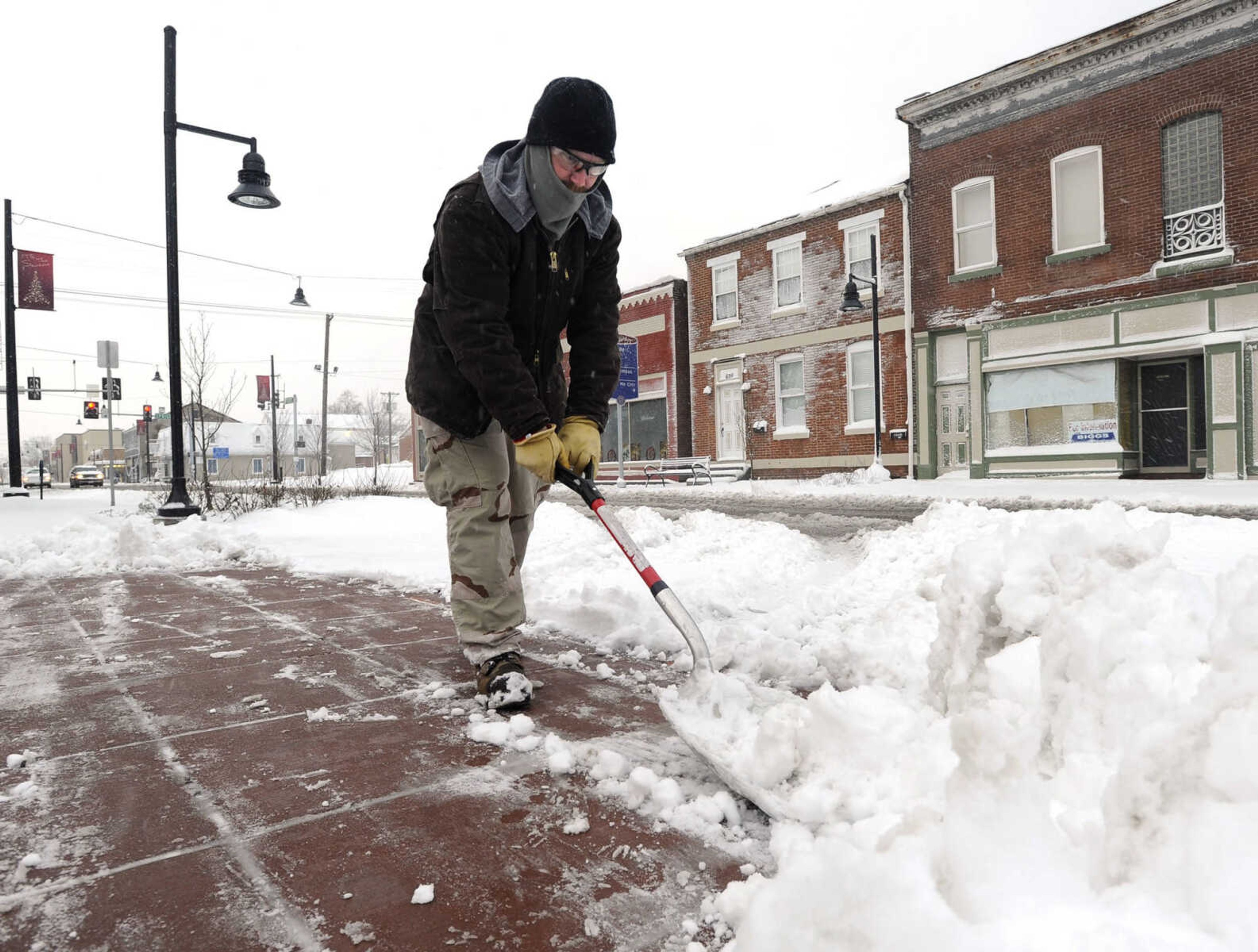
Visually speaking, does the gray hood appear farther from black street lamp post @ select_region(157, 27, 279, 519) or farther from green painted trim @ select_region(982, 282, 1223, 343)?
green painted trim @ select_region(982, 282, 1223, 343)

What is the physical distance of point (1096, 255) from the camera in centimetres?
1429

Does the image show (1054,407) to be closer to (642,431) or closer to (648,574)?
(642,431)

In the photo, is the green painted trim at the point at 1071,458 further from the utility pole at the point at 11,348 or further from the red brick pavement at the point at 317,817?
the utility pole at the point at 11,348

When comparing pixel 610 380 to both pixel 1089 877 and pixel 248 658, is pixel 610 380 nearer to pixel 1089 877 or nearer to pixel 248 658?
pixel 248 658

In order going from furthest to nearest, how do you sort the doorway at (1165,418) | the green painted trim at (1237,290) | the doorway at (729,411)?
1. the doorway at (729,411)
2. the doorway at (1165,418)
3. the green painted trim at (1237,290)

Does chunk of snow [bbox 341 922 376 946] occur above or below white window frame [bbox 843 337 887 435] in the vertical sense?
below

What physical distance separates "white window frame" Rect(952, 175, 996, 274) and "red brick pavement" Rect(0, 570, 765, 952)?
50.2 ft

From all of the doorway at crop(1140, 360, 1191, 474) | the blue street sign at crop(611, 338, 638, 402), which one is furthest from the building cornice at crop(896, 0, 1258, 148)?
the blue street sign at crop(611, 338, 638, 402)

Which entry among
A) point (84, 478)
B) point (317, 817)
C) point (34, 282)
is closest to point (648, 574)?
point (317, 817)

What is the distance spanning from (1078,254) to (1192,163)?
→ 6.73 ft

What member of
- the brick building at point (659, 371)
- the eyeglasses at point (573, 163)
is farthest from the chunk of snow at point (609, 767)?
the brick building at point (659, 371)

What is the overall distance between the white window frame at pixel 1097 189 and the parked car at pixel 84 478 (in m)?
50.3

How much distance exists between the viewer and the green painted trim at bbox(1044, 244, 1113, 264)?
14.2 meters

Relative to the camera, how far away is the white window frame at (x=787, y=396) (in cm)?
1938
